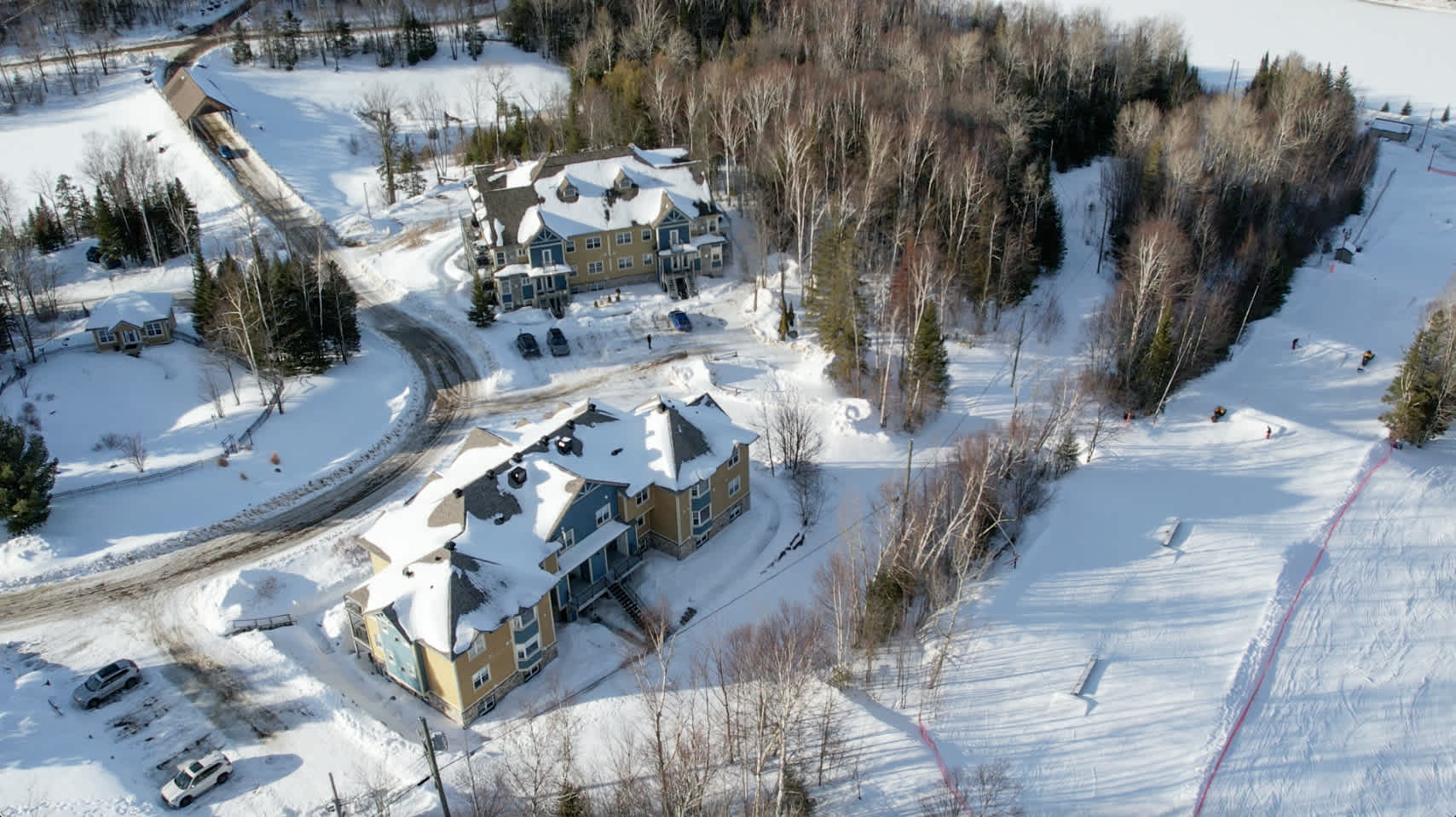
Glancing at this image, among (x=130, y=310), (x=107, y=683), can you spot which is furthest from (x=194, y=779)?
(x=130, y=310)

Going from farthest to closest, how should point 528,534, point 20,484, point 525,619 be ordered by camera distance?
point 20,484 → point 528,534 → point 525,619

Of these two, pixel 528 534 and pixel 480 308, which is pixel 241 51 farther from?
pixel 528 534

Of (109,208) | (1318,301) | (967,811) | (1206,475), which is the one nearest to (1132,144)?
(1318,301)

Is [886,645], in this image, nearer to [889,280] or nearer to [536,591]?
[536,591]

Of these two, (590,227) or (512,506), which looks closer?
(512,506)

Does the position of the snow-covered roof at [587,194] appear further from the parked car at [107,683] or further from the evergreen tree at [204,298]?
the parked car at [107,683]
